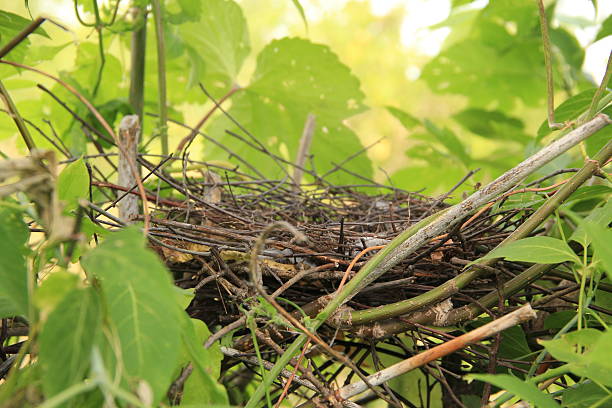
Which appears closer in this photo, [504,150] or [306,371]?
[306,371]

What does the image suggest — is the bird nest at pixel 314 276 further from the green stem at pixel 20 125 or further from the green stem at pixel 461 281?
the green stem at pixel 20 125

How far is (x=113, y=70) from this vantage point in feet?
2.82

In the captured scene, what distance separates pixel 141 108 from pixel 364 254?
1.52 ft

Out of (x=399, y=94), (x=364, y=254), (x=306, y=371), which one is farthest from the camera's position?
(x=399, y=94)

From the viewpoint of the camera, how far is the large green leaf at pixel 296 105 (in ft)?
2.90

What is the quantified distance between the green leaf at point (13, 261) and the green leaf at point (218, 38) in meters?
0.61

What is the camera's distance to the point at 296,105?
3.02 ft

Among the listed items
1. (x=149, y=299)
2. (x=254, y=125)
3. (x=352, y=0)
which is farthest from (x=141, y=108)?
(x=352, y=0)

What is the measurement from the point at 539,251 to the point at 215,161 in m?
0.50

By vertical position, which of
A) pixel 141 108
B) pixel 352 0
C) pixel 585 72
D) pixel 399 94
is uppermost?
pixel 352 0

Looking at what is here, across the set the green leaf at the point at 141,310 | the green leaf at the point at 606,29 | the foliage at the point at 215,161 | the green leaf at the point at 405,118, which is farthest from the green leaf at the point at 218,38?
the green leaf at the point at 141,310

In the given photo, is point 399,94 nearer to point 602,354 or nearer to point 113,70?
point 113,70

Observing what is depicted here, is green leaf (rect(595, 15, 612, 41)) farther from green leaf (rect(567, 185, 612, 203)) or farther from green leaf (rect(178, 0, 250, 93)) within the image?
green leaf (rect(178, 0, 250, 93))

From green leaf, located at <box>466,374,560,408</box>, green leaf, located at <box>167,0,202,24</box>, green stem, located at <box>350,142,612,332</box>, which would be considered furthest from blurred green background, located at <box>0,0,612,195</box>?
green leaf, located at <box>466,374,560,408</box>
